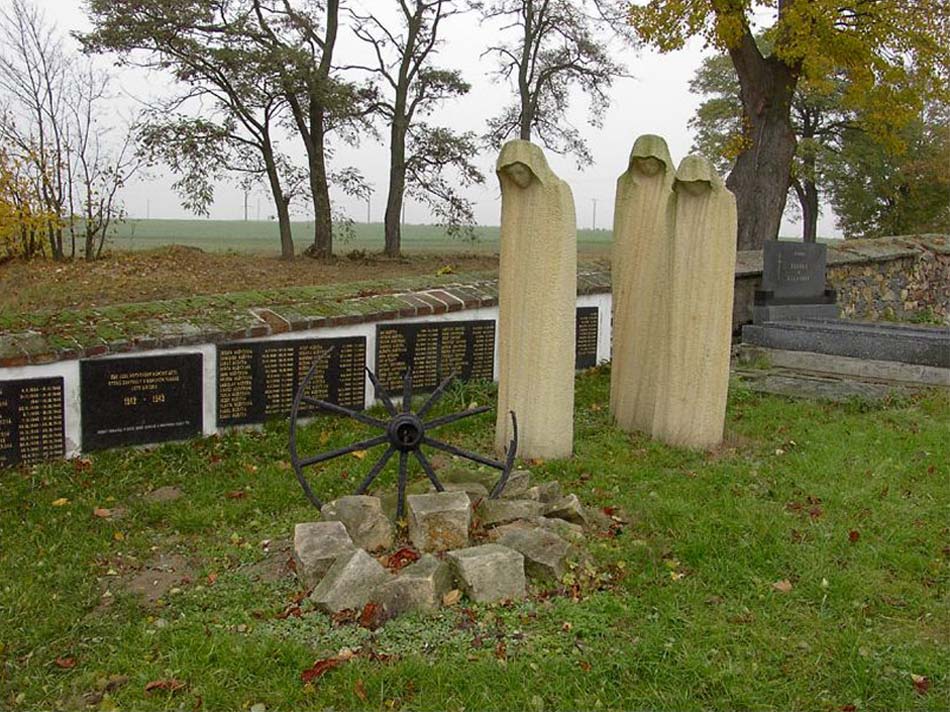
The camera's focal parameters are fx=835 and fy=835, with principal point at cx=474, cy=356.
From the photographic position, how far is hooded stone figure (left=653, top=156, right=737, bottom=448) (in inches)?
259

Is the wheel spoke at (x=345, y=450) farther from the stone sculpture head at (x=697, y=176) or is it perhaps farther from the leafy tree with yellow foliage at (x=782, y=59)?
the leafy tree with yellow foliage at (x=782, y=59)

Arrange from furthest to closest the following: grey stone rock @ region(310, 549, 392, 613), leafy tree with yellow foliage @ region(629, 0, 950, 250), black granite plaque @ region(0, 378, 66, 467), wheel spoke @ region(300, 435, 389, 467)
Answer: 1. leafy tree with yellow foliage @ region(629, 0, 950, 250)
2. black granite plaque @ region(0, 378, 66, 467)
3. wheel spoke @ region(300, 435, 389, 467)
4. grey stone rock @ region(310, 549, 392, 613)

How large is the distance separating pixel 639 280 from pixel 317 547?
4.08 m

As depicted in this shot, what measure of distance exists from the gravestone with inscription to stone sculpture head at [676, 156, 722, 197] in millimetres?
4898

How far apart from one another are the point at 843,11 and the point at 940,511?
12652 mm

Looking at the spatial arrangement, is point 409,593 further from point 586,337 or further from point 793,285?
point 793,285

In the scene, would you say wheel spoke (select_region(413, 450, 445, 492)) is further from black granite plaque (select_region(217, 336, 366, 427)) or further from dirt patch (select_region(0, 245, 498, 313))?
dirt patch (select_region(0, 245, 498, 313))

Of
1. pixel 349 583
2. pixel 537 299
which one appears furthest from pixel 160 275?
pixel 349 583

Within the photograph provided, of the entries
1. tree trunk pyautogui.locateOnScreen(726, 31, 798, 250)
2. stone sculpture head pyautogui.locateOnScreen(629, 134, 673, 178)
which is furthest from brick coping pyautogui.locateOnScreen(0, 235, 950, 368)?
tree trunk pyautogui.locateOnScreen(726, 31, 798, 250)

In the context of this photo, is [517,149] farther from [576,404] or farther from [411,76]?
[411,76]

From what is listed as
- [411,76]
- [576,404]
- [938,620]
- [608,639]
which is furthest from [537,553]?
[411,76]

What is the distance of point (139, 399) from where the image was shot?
6.70 metres

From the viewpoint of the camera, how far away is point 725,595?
13.7ft

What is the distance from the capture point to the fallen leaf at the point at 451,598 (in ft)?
13.4
